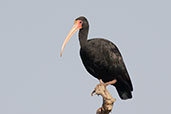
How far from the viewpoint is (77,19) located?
10508 millimetres

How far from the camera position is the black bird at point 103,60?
32.4ft

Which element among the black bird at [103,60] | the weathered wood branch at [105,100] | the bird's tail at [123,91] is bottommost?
the weathered wood branch at [105,100]

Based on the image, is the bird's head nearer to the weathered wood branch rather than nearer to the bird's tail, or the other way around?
the bird's tail

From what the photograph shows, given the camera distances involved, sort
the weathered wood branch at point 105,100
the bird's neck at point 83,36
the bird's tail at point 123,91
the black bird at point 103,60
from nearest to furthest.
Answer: the weathered wood branch at point 105,100 < the black bird at point 103,60 < the bird's neck at point 83,36 < the bird's tail at point 123,91

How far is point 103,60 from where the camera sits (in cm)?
996

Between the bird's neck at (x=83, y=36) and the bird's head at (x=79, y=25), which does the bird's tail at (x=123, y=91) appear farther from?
the bird's head at (x=79, y=25)

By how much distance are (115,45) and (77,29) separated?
1058 mm

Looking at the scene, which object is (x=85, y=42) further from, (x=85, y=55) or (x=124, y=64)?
(x=124, y=64)

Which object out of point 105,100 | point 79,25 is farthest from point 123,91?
point 79,25

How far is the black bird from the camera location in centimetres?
988

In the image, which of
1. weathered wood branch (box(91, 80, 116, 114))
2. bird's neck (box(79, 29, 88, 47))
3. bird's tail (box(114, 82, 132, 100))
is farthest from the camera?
bird's tail (box(114, 82, 132, 100))

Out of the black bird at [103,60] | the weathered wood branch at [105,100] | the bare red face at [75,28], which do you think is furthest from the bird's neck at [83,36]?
the weathered wood branch at [105,100]

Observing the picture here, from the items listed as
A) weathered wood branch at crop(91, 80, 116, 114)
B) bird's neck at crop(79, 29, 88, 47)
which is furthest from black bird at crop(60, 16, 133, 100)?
weathered wood branch at crop(91, 80, 116, 114)

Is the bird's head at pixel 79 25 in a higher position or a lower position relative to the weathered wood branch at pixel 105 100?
higher
